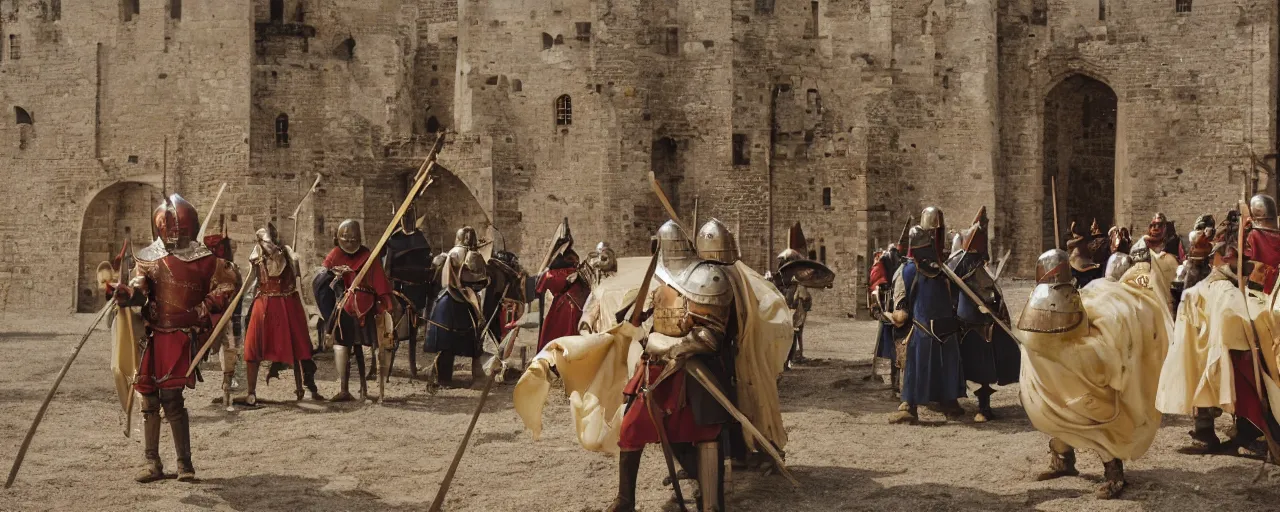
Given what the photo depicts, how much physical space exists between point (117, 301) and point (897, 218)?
20862mm

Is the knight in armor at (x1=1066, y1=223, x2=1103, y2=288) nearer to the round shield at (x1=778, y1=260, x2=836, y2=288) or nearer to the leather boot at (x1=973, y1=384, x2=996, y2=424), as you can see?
the leather boot at (x1=973, y1=384, x2=996, y2=424)

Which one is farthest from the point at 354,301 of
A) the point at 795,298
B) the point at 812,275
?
the point at 795,298

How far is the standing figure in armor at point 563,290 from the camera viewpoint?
479 inches

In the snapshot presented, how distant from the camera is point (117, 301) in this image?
7.38 m

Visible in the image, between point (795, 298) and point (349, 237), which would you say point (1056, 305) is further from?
point (795, 298)

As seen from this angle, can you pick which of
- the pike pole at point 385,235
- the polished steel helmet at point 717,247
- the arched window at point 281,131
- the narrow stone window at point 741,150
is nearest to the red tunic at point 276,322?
the pike pole at point 385,235

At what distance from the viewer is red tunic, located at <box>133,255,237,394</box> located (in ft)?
24.8

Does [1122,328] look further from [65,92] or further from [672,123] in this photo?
[65,92]

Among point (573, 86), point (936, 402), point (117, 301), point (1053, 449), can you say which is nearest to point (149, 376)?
point (117, 301)

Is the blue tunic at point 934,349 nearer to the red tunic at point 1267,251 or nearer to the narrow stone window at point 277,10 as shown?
the red tunic at point 1267,251

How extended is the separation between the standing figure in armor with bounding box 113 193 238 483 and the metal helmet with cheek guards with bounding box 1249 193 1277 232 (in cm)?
688

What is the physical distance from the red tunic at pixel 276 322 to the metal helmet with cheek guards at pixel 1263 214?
7816 mm

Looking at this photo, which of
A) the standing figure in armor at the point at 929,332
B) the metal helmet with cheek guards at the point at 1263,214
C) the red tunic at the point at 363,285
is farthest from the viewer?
the red tunic at the point at 363,285

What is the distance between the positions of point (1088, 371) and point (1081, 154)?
75.6 feet
